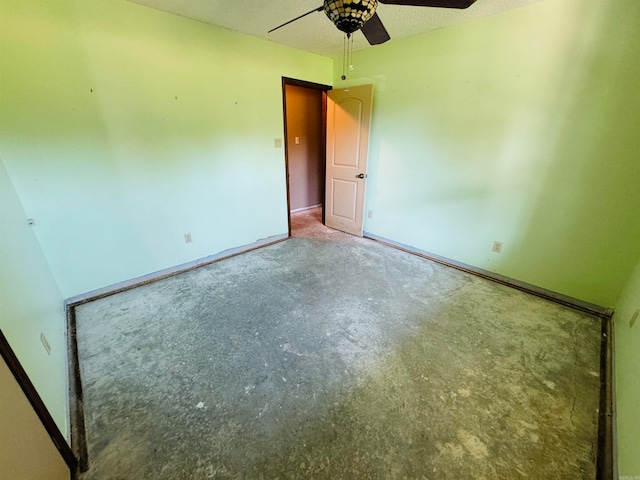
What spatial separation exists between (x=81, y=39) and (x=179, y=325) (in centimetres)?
229

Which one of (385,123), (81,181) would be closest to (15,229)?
(81,181)

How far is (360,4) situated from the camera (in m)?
1.28

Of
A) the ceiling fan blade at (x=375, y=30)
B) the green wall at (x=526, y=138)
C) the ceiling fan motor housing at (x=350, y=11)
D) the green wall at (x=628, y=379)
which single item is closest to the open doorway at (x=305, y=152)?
the green wall at (x=526, y=138)

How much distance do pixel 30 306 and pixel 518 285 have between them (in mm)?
3703

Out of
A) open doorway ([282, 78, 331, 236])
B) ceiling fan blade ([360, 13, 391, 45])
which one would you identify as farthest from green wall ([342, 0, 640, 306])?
open doorway ([282, 78, 331, 236])

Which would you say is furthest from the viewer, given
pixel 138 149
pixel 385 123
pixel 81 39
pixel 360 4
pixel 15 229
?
pixel 385 123

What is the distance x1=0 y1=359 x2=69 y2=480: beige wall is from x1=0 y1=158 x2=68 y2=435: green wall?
16cm

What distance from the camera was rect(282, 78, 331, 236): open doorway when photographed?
14.8 ft

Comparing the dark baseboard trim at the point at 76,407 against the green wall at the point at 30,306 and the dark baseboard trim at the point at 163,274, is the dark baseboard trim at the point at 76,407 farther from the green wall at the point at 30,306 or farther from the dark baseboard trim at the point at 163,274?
the dark baseboard trim at the point at 163,274

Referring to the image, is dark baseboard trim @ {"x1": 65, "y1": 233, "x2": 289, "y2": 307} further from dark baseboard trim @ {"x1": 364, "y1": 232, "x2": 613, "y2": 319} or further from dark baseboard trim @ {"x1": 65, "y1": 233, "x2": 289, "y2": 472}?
dark baseboard trim @ {"x1": 364, "y1": 232, "x2": 613, "y2": 319}

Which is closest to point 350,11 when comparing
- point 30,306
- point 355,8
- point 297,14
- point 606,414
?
point 355,8

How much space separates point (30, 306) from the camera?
1.42 m

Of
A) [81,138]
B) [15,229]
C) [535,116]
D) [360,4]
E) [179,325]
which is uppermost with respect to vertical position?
[360,4]

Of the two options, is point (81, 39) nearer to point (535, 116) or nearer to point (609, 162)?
point (535, 116)
